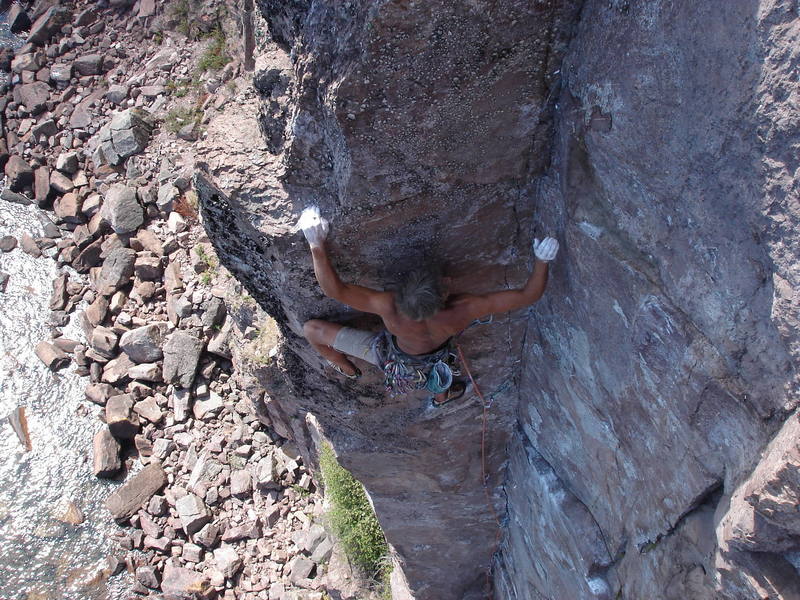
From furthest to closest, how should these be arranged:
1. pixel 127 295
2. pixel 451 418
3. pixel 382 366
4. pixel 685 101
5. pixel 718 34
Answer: pixel 127 295 → pixel 451 418 → pixel 382 366 → pixel 685 101 → pixel 718 34

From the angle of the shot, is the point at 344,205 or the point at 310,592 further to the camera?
the point at 310,592

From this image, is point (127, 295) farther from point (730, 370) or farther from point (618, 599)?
point (730, 370)

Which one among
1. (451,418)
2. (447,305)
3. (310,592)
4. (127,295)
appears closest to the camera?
(447,305)

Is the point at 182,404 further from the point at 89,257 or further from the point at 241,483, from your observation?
the point at 89,257

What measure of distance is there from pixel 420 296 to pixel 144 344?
22.5ft

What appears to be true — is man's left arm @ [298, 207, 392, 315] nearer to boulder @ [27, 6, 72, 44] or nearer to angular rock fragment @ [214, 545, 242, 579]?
angular rock fragment @ [214, 545, 242, 579]

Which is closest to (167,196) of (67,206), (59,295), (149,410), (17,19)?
(67,206)

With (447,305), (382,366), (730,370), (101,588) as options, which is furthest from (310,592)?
(730,370)

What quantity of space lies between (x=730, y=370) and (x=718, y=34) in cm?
89

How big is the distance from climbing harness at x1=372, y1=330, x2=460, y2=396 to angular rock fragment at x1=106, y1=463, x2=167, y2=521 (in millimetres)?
6031

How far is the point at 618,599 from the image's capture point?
112 inches

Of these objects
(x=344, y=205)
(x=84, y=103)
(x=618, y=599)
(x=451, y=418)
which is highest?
(x=84, y=103)

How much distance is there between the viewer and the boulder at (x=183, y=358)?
8.17 meters

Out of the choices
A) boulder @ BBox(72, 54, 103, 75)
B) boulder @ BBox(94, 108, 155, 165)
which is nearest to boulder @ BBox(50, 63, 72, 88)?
boulder @ BBox(72, 54, 103, 75)
